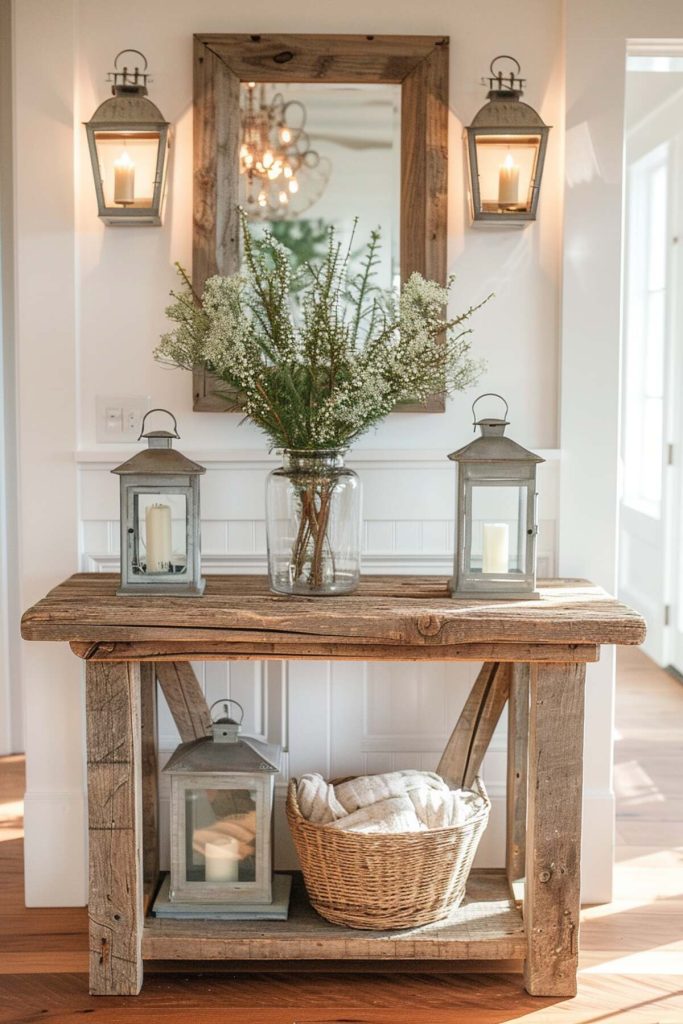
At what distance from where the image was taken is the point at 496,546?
8.47 ft

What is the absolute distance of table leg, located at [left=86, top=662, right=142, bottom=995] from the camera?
247cm

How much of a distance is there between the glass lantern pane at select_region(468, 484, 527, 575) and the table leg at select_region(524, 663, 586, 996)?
10.3 inches

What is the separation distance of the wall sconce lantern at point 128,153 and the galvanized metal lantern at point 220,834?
1300 millimetres

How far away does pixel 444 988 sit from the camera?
8.42 feet

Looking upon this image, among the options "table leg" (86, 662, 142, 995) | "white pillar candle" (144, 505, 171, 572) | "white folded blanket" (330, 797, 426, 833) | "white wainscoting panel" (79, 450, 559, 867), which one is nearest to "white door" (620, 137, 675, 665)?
"white wainscoting panel" (79, 450, 559, 867)

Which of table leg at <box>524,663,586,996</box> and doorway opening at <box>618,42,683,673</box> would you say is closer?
table leg at <box>524,663,586,996</box>

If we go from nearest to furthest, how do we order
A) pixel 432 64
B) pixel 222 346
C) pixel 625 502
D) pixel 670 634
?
pixel 222 346 → pixel 432 64 → pixel 670 634 → pixel 625 502

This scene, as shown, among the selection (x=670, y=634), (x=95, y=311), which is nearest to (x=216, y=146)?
(x=95, y=311)

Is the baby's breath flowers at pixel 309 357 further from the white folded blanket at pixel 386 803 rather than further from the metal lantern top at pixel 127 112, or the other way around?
the white folded blanket at pixel 386 803

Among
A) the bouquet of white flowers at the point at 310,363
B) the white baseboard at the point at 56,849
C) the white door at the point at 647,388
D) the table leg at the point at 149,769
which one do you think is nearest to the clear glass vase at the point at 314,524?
the bouquet of white flowers at the point at 310,363

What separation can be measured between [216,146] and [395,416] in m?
0.82

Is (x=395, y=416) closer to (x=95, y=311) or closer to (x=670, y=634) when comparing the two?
(x=95, y=311)

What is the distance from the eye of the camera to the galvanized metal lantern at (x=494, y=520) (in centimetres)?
257

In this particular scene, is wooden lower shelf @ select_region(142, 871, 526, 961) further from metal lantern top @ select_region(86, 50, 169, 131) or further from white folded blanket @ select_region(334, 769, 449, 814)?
metal lantern top @ select_region(86, 50, 169, 131)
